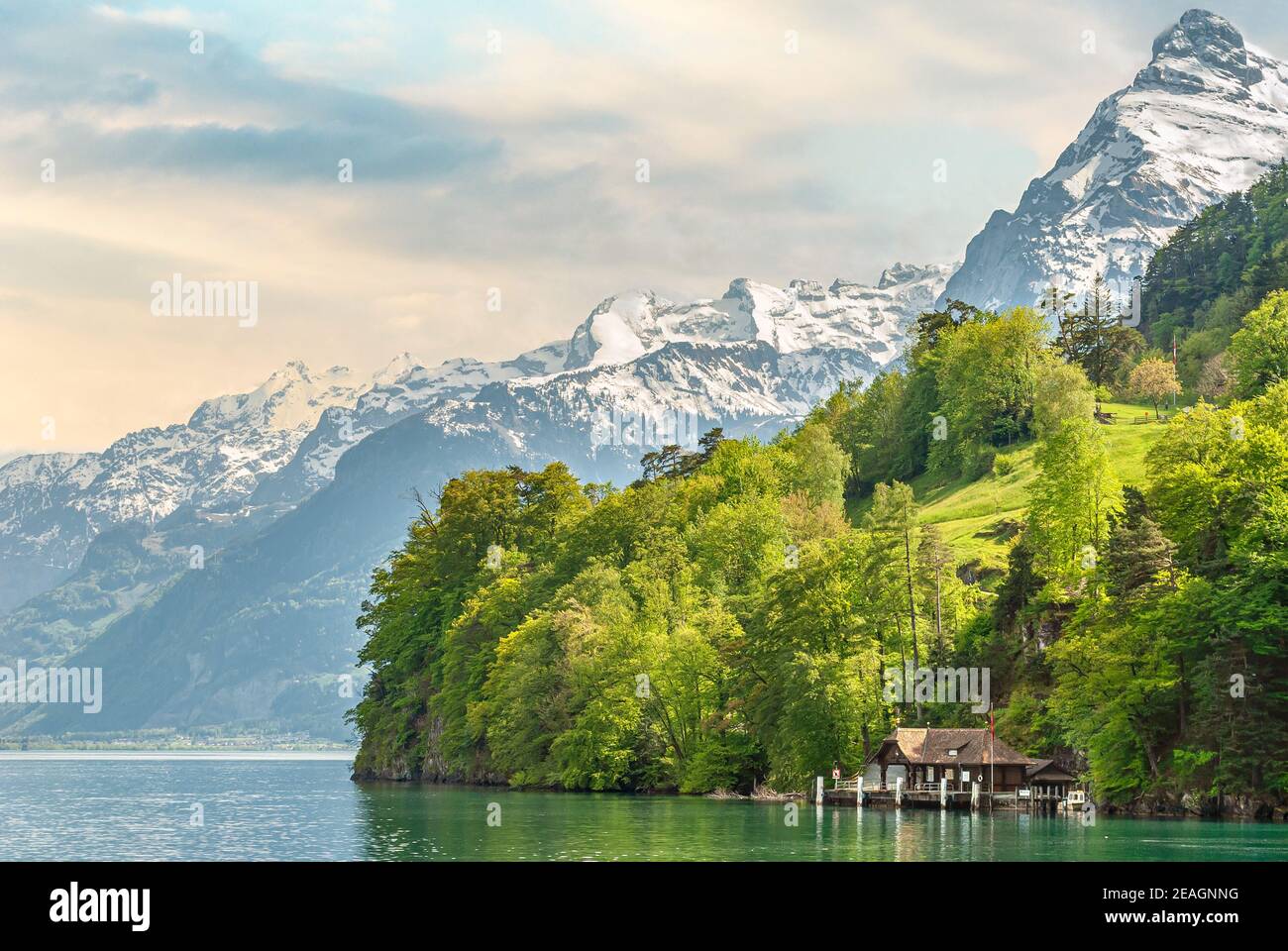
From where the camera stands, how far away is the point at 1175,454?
97062 mm

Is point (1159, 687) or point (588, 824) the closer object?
point (588, 824)

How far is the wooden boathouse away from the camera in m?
92.8

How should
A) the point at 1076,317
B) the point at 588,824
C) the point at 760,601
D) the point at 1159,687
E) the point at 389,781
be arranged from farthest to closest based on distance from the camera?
the point at 1076,317, the point at 389,781, the point at 760,601, the point at 1159,687, the point at 588,824

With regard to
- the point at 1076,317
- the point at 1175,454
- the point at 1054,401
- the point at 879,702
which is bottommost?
the point at 879,702

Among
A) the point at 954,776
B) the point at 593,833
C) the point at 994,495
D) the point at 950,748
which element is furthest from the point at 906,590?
the point at 994,495

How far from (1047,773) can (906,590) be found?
1833cm

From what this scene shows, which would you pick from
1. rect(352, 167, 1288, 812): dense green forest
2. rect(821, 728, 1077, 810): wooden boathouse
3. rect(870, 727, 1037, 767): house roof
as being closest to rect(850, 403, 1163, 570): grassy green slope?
rect(352, 167, 1288, 812): dense green forest

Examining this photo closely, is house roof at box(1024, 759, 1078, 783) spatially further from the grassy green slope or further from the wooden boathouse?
the grassy green slope

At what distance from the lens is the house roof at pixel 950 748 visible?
307ft

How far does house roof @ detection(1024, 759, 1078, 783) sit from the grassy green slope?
96.1ft

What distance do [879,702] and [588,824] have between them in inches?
1223

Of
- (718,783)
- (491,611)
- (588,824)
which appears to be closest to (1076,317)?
(491,611)
